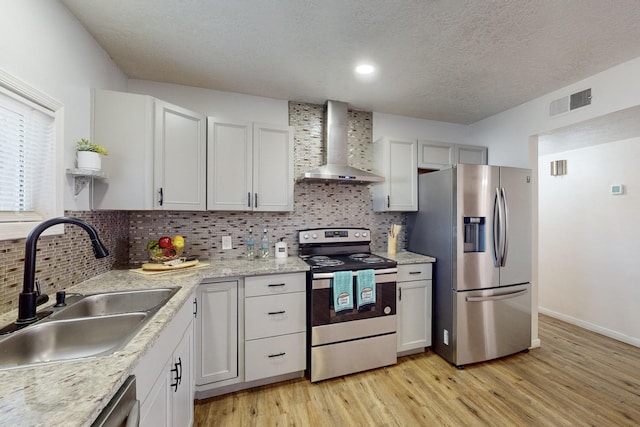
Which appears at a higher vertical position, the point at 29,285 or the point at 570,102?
the point at 570,102

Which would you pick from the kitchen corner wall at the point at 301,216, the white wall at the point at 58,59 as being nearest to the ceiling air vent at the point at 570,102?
the kitchen corner wall at the point at 301,216

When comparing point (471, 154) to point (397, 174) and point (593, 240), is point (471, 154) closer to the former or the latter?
point (397, 174)

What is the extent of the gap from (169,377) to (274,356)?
972 mm

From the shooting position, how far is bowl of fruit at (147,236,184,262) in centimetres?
201

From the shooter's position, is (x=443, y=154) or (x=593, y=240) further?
(x=593, y=240)

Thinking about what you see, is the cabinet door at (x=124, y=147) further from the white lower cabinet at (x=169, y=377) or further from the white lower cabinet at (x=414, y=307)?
the white lower cabinet at (x=414, y=307)

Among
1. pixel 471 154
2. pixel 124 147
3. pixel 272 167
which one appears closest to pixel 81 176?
pixel 124 147

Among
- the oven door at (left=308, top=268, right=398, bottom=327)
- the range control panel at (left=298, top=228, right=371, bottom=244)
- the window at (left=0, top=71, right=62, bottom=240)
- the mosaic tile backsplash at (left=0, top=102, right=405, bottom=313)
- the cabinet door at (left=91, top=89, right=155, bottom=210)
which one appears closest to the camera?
the window at (left=0, top=71, right=62, bottom=240)

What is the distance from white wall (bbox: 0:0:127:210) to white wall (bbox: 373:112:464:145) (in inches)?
100

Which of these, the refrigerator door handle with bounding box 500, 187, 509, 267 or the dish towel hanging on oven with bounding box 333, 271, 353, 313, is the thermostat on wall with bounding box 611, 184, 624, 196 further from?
the dish towel hanging on oven with bounding box 333, 271, 353, 313

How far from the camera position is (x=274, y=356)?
6.72ft

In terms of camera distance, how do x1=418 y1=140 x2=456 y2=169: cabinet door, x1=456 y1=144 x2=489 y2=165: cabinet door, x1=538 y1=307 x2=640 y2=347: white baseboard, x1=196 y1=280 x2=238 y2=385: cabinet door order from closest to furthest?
x1=196 y1=280 x2=238 y2=385: cabinet door < x1=538 y1=307 x2=640 y2=347: white baseboard < x1=418 y1=140 x2=456 y2=169: cabinet door < x1=456 y1=144 x2=489 y2=165: cabinet door

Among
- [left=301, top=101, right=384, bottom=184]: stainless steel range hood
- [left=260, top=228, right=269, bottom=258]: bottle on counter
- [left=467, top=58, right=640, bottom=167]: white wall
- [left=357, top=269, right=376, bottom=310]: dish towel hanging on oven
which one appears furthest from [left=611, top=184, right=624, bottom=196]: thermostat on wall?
[left=260, top=228, right=269, bottom=258]: bottle on counter

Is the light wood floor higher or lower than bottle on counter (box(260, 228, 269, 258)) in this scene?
lower
